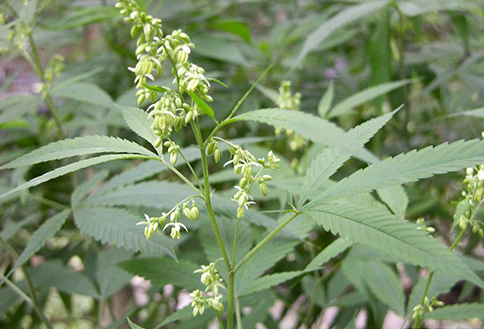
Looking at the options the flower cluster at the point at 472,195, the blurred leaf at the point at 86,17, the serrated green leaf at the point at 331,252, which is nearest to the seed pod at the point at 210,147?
the serrated green leaf at the point at 331,252

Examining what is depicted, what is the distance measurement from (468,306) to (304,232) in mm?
267

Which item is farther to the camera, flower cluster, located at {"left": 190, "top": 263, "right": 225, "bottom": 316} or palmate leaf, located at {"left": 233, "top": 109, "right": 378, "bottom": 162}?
flower cluster, located at {"left": 190, "top": 263, "right": 225, "bottom": 316}

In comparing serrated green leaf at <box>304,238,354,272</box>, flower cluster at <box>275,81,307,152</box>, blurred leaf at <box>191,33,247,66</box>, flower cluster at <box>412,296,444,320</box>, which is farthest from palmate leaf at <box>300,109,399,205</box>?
blurred leaf at <box>191,33,247,66</box>

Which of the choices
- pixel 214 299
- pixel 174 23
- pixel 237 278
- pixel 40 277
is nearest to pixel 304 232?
pixel 237 278

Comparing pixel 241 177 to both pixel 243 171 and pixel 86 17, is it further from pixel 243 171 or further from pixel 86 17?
pixel 86 17

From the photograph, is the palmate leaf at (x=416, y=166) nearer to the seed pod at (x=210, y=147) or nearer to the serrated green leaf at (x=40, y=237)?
the seed pod at (x=210, y=147)

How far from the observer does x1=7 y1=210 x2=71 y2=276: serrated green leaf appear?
697 millimetres

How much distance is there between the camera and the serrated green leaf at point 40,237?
0.70m

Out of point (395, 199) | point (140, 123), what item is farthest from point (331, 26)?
point (140, 123)

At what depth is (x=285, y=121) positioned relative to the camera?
0.49 m

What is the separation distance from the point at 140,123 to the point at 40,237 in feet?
0.88

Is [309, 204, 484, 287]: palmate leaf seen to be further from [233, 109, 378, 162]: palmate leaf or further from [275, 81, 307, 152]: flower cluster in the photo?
[275, 81, 307, 152]: flower cluster

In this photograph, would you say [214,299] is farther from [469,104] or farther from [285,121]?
[469,104]

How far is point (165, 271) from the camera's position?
729 mm
